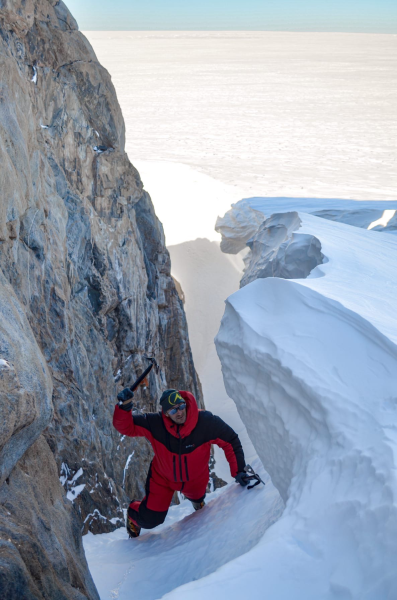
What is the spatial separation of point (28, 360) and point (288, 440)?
5.48 ft

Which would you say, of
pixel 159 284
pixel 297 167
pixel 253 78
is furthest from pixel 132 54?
pixel 159 284

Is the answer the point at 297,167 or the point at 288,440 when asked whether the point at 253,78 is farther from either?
the point at 288,440

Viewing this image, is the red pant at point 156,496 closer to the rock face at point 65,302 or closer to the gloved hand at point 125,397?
the rock face at point 65,302

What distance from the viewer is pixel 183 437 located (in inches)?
147

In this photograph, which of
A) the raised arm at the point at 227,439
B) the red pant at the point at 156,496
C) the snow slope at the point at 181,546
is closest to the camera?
the snow slope at the point at 181,546

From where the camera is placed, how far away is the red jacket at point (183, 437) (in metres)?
3.69

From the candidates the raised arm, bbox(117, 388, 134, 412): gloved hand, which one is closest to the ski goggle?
bbox(117, 388, 134, 412): gloved hand

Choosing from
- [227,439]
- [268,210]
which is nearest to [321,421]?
[227,439]

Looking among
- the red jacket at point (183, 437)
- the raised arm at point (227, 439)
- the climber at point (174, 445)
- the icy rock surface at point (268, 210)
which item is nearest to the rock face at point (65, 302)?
the climber at point (174, 445)

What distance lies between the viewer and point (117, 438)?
219 inches

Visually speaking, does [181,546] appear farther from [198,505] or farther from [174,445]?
[174,445]

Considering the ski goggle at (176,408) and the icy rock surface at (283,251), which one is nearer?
the ski goggle at (176,408)

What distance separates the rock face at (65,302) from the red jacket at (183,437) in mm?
Result: 689

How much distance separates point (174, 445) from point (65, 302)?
172 centimetres
